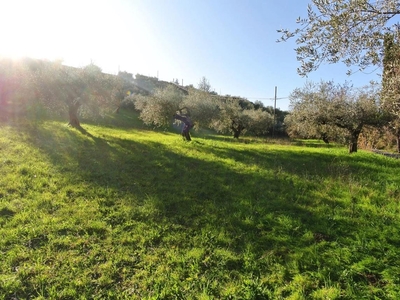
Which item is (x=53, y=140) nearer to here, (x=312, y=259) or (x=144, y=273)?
(x=144, y=273)

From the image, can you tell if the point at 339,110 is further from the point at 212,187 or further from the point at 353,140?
the point at 212,187

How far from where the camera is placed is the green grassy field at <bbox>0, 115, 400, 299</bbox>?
4.51m

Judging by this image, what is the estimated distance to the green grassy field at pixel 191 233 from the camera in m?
4.51

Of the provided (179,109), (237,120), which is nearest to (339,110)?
(179,109)

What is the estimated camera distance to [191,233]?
6395mm

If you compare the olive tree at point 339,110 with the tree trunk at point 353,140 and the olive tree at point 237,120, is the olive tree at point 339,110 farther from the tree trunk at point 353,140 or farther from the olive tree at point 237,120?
the olive tree at point 237,120

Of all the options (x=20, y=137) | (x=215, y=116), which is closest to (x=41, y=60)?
(x=20, y=137)

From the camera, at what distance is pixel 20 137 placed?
14.8 metres

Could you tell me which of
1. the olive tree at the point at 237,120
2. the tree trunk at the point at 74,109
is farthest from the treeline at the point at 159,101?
the olive tree at the point at 237,120

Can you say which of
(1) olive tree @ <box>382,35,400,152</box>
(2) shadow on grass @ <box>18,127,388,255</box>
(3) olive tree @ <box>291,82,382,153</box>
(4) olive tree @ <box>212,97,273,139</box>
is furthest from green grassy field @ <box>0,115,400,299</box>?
(4) olive tree @ <box>212,97,273,139</box>

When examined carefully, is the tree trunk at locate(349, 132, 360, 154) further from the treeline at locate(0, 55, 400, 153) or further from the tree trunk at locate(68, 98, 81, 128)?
the tree trunk at locate(68, 98, 81, 128)

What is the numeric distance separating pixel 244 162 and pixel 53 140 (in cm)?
1150

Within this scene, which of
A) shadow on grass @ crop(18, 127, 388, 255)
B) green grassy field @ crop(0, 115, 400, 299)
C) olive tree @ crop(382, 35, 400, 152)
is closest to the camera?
green grassy field @ crop(0, 115, 400, 299)

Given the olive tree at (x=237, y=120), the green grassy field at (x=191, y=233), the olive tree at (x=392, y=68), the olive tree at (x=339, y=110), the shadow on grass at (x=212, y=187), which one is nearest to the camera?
the green grassy field at (x=191, y=233)
